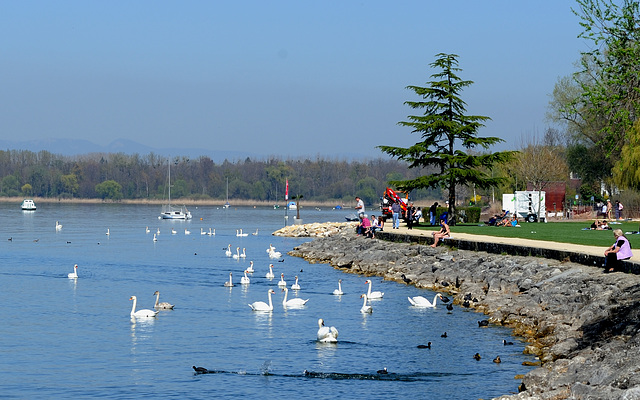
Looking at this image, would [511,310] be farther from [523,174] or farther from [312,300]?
[523,174]

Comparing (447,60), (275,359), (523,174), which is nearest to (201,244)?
(447,60)

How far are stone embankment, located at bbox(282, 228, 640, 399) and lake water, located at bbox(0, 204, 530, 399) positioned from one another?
0.99 m

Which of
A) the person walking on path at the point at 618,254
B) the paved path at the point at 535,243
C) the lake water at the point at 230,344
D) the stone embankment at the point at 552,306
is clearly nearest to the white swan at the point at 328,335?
the lake water at the point at 230,344

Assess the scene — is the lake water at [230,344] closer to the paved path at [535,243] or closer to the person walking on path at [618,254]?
the person walking on path at [618,254]

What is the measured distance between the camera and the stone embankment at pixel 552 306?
1595cm

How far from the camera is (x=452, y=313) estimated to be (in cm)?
2766

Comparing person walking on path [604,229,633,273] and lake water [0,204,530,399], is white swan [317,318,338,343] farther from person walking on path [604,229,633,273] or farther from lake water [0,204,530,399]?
person walking on path [604,229,633,273]

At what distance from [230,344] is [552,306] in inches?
360

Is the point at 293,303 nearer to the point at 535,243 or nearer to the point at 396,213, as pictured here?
the point at 535,243

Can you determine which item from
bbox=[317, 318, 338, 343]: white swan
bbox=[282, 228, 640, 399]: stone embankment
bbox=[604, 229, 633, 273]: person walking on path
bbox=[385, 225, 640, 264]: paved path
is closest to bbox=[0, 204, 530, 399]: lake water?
bbox=[317, 318, 338, 343]: white swan

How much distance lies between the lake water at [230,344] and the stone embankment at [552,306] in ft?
3.25

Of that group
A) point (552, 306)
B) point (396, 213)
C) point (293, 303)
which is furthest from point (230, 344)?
point (396, 213)

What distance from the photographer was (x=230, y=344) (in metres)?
23.0

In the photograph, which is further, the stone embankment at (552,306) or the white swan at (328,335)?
the white swan at (328,335)
